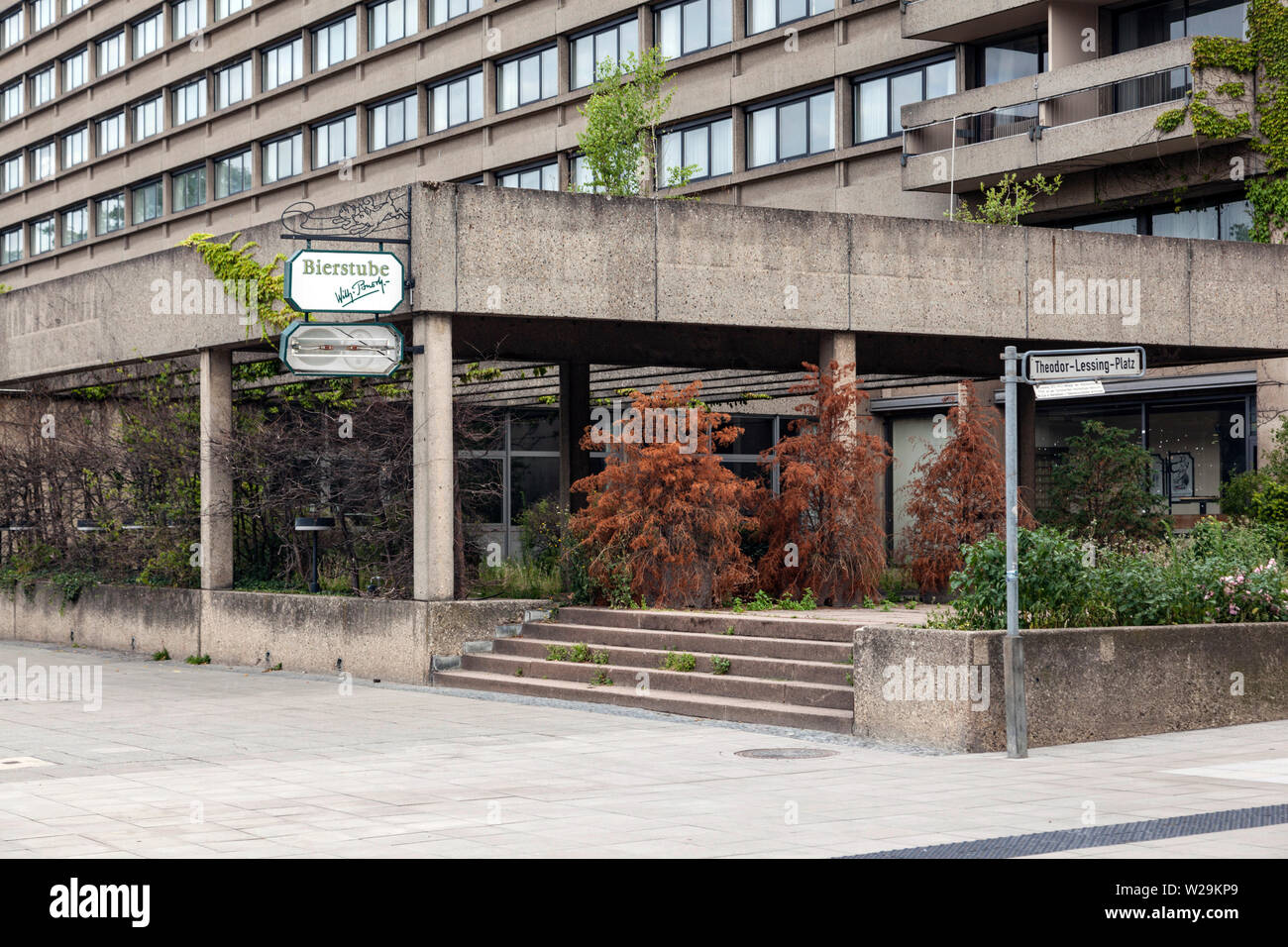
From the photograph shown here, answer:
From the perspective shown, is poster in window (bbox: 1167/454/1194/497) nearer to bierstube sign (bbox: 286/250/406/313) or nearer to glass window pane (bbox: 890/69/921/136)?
glass window pane (bbox: 890/69/921/136)

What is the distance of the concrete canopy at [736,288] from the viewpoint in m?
18.2

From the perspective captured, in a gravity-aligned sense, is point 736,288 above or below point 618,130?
below

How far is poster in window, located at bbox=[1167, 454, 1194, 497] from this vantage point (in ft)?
110

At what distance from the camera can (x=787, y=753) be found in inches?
511

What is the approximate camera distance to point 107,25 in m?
64.4

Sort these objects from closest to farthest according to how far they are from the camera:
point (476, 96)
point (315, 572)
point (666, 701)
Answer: point (666, 701)
point (315, 572)
point (476, 96)

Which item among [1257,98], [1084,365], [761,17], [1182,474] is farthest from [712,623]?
[761,17]

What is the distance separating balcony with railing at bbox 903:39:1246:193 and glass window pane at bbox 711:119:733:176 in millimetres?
6796

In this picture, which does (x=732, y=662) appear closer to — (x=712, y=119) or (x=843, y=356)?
(x=843, y=356)

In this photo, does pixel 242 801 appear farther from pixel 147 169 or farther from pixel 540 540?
pixel 147 169

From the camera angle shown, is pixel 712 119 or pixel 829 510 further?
pixel 712 119

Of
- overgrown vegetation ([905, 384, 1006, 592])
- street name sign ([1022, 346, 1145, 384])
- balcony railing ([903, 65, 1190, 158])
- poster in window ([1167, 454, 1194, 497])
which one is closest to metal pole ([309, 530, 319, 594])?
overgrown vegetation ([905, 384, 1006, 592])

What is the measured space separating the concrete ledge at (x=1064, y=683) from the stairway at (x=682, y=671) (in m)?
0.86
